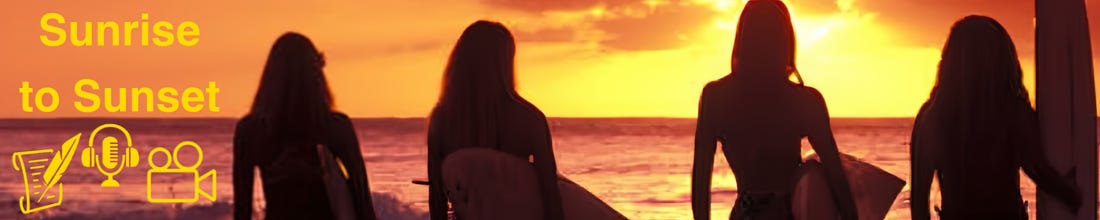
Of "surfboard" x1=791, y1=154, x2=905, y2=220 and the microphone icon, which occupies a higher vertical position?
"surfboard" x1=791, y1=154, x2=905, y2=220

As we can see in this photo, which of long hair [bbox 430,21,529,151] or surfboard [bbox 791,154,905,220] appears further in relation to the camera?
long hair [bbox 430,21,529,151]

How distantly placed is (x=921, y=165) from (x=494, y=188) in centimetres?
173

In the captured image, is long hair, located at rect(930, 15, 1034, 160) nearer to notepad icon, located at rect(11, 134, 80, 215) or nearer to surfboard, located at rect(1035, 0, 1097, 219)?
surfboard, located at rect(1035, 0, 1097, 219)

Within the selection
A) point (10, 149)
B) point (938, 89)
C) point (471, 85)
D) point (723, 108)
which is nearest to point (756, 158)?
point (723, 108)

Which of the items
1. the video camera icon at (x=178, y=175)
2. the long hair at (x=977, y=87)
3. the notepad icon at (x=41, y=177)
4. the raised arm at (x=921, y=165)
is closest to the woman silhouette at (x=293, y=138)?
the raised arm at (x=921, y=165)

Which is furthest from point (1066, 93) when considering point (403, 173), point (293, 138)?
point (403, 173)

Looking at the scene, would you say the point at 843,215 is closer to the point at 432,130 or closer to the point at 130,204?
the point at 432,130

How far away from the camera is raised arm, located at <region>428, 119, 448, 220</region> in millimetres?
5539

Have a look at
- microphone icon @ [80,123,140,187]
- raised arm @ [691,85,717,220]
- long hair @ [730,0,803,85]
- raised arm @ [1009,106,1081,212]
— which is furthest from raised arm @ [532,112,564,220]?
microphone icon @ [80,123,140,187]

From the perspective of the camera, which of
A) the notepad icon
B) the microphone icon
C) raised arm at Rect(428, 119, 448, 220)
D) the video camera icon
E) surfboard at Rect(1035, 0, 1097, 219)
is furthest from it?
the microphone icon

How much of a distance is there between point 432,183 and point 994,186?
87.8 inches

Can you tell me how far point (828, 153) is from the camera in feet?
17.5

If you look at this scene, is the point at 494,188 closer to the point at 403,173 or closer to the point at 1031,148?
the point at 1031,148

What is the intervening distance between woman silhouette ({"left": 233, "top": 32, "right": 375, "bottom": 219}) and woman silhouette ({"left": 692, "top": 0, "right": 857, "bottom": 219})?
1476 mm
